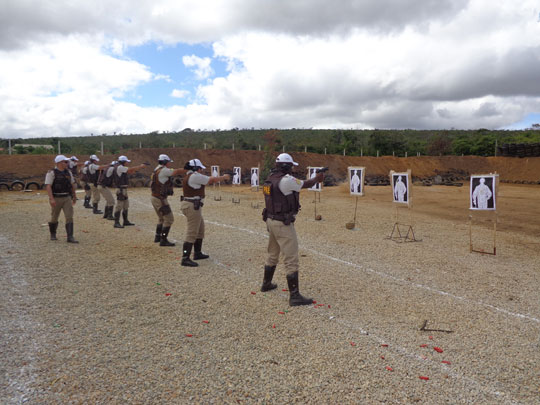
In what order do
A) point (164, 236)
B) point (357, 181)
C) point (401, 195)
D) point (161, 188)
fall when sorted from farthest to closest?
point (357, 181) → point (401, 195) → point (164, 236) → point (161, 188)

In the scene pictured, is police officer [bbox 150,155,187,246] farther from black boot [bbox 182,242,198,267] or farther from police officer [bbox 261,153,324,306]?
police officer [bbox 261,153,324,306]

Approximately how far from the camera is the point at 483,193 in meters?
8.98

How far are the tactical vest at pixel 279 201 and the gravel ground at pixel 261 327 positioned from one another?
47.2 inches

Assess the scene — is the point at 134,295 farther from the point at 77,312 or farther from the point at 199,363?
the point at 199,363

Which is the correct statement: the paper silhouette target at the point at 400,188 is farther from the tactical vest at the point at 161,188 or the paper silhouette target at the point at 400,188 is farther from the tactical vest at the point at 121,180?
the tactical vest at the point at 121,180

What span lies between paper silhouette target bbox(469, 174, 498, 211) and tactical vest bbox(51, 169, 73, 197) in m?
9.55

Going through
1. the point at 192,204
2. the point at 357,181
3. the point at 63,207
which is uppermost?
the point at 357,181

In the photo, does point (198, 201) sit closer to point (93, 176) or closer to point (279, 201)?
point (279, 201)

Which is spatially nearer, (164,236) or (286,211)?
(286,211)

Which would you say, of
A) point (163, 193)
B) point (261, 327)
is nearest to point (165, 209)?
point (163, 193)

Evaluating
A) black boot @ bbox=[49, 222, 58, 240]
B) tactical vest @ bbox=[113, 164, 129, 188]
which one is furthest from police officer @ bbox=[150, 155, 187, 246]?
tactical vest @ bbox=[113, 164, 129, 188]

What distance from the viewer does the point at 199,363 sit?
11.5ft

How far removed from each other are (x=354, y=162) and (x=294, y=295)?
3530 centimetres

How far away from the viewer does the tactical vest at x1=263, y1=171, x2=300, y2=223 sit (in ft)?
16.6
